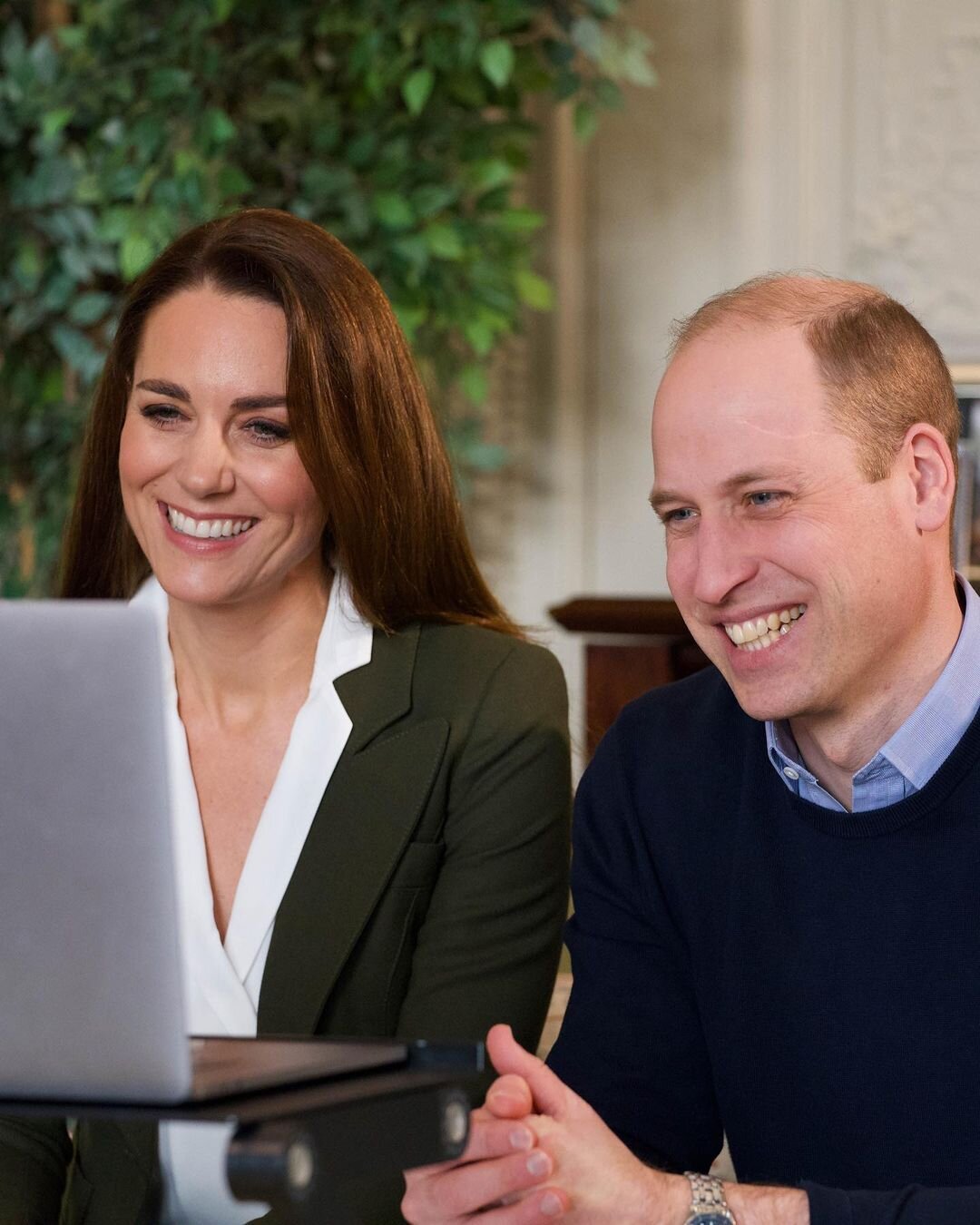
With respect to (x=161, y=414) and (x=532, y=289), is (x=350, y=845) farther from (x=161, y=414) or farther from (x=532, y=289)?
(x=532, y=289)

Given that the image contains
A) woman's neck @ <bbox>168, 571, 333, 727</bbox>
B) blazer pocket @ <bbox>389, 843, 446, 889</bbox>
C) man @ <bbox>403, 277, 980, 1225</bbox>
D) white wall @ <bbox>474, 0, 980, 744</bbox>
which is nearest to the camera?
man @ <bbox>403, 277, 980, 1225</bbox>

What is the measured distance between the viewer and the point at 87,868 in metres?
0.88

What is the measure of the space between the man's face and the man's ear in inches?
0.5

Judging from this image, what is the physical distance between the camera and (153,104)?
2924 millimetres

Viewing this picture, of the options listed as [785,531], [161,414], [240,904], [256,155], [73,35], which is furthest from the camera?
[256,155]

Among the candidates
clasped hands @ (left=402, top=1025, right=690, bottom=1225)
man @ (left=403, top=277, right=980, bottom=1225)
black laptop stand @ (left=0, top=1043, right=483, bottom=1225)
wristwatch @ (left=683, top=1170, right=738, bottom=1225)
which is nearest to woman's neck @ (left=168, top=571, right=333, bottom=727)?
man @ (left=403, top=277, right=980, bottom=1225)

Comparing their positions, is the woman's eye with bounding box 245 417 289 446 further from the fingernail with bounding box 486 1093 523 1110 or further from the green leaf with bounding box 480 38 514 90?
the green leaf with bounding box 480 38 514 90

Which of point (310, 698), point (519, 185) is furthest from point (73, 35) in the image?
point (310, 698)

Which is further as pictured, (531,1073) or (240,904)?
(240,904)

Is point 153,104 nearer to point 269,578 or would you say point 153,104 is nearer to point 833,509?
point 269,578

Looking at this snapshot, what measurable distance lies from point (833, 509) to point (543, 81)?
1957 millimetres

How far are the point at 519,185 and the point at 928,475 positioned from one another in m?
2.46

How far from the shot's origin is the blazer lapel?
5.48 ft

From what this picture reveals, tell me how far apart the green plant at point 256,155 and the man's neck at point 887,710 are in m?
1.63
